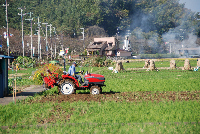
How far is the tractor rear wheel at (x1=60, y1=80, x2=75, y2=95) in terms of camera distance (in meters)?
18.3

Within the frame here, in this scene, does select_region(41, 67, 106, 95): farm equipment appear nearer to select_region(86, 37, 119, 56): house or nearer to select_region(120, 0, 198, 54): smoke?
select_region(86, 37, 119, 56): house

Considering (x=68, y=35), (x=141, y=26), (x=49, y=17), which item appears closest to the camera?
(x=68, y=35)

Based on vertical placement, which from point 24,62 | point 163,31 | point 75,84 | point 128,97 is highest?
point 163,31

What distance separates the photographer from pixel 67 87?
18.5m

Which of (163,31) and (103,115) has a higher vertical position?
(163,31)

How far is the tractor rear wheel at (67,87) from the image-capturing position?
60.1 feet

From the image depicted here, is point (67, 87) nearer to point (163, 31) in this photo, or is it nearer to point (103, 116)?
point (103, 116)

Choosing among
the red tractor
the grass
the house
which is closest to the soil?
the red tractor

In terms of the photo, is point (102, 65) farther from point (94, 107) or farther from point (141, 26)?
point (141, 26)

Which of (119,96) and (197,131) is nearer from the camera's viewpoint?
(197,131)

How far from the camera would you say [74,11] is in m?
119

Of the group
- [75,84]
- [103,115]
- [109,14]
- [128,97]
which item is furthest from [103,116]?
[109,14]

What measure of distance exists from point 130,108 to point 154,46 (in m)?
110

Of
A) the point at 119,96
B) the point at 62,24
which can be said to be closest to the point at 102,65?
the point at 119,96
